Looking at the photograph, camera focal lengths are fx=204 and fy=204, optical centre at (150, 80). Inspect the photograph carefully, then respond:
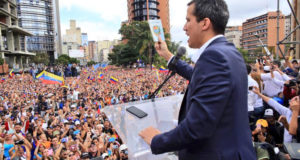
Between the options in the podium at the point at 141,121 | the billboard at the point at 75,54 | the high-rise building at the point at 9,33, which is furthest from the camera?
the billboard at the point at 75,54

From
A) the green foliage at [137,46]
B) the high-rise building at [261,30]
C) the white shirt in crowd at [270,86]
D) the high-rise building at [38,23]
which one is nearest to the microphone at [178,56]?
the white shirt in crowd at [270,86]

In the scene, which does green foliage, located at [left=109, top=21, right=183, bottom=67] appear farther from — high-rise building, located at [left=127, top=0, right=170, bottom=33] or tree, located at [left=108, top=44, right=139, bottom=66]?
high-rise building, located at [left=127, top=0, right=170, bottom=33]

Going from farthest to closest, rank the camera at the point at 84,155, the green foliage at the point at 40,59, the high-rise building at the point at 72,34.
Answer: the high-rise building at the point at 72,34
the green foliage at the point at 40,59
the camera at the point at 84,155

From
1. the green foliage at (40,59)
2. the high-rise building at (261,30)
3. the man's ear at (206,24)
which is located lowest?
the man's ear at (206,24)

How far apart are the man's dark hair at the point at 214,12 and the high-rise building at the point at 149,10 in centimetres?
6619

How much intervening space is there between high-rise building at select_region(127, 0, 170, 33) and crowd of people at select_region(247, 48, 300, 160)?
6206 cm

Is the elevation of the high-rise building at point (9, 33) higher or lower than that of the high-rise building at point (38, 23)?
lower

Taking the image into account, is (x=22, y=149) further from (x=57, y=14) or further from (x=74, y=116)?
(x=57, y=14)

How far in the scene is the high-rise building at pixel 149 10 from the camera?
6806 centimetres

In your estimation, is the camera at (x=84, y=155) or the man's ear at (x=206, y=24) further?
the camera at (x=84, y=155)

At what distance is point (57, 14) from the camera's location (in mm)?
113688

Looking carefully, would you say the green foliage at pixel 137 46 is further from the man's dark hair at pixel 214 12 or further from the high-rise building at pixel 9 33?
the man's dark hair at pixel 214 12

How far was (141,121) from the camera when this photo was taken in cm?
153

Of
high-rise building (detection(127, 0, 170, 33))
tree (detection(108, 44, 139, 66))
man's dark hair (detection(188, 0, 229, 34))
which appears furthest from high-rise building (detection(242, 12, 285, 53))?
man's dark hair (detection(188, 0, 229, 34))
